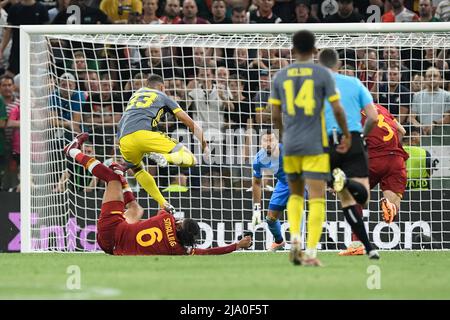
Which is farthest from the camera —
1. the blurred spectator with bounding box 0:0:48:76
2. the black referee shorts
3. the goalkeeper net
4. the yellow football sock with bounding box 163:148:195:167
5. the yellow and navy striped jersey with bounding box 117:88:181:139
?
the blurred spectator with bounding box 0:0:48:76

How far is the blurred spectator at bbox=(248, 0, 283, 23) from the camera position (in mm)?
20688

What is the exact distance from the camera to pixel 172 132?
17.9 meters

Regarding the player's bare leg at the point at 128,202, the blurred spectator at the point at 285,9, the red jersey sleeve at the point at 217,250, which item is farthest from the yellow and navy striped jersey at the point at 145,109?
the blurred spectator at the point at 285,9

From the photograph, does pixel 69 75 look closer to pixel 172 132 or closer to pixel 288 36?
pixel 172 132

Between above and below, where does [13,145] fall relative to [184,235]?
above

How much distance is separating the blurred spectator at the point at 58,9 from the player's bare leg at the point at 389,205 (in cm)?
840

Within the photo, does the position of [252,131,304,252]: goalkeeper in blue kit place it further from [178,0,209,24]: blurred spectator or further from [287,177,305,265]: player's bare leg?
[178,0,209,24]: blurred spectator

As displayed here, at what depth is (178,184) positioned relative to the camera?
17.6m

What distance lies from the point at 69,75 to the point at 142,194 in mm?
2054

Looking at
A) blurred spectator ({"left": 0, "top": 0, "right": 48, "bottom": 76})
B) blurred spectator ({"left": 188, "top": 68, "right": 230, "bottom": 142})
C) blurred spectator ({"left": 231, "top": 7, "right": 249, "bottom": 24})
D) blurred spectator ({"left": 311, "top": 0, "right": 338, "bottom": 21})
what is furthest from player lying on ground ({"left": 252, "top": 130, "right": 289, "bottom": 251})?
blurred spectator ({"left": 0, "top": 0, "right": 48, "bottom": 76})

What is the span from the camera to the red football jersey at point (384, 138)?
48.2 ft

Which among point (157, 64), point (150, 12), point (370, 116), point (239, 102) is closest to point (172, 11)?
point (150, 12)

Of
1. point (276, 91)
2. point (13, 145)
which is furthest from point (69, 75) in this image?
point (276, 91)

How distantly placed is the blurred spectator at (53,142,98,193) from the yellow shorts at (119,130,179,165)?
6.01 feet
